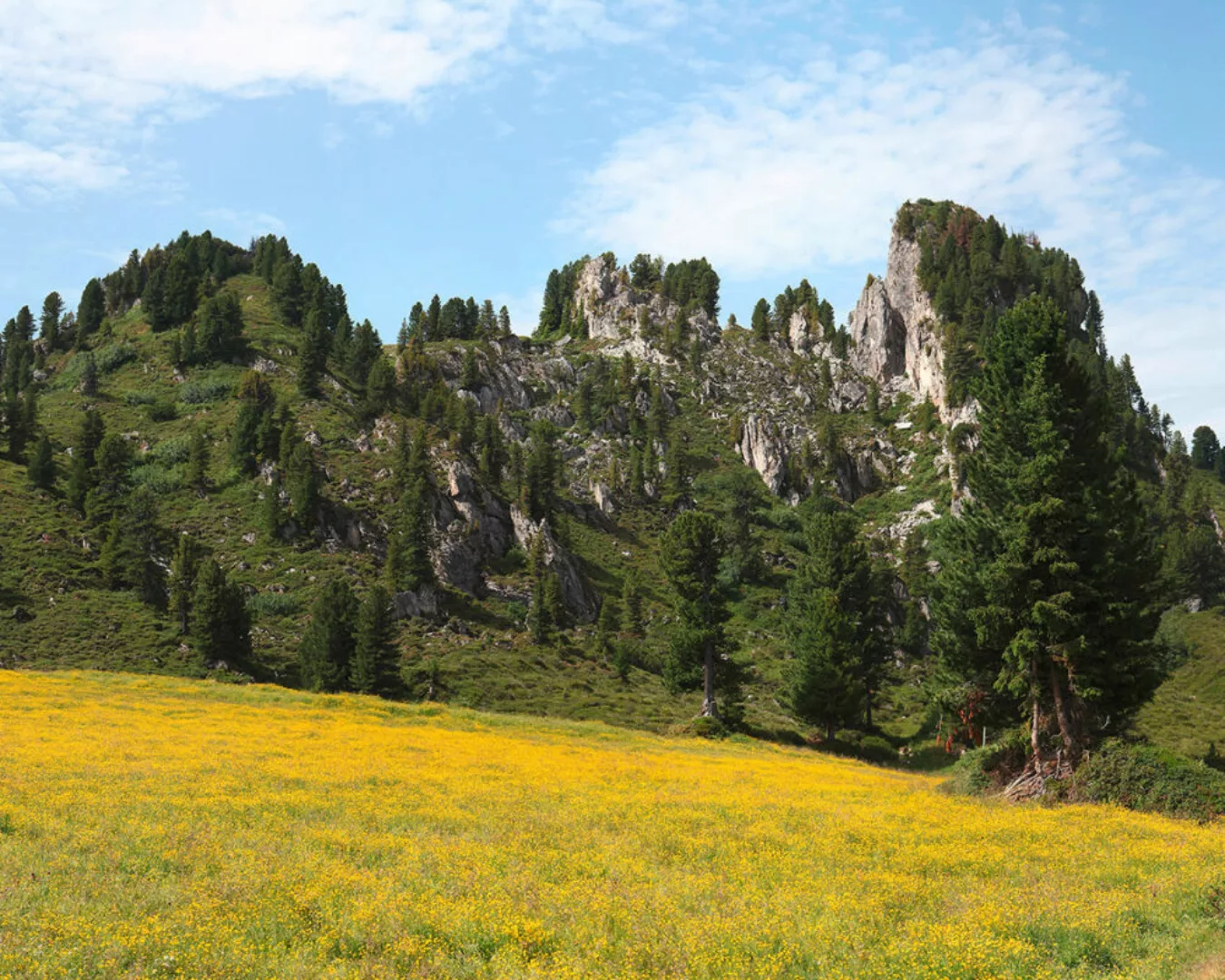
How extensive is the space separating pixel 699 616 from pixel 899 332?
14018 centimetres

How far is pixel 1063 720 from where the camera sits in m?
28.3

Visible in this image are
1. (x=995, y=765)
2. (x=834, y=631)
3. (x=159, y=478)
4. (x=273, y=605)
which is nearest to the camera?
(x=995, y=765)

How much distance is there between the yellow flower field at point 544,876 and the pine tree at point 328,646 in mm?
37046

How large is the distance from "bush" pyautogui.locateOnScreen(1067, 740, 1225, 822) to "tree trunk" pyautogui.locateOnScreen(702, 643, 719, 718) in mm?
31963

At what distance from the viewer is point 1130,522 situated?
3142 cm

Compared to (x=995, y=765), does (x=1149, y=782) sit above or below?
above

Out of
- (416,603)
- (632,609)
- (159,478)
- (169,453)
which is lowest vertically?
(416,603)

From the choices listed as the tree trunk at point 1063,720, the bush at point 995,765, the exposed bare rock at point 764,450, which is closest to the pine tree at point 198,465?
the bush at point 995,765

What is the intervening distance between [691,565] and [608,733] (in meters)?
15.6

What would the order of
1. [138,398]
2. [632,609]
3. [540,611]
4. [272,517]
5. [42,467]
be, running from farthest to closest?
1. [138,398]
2. [632,609]
3. [272,517]
4. [42,467]
5. [540,611]

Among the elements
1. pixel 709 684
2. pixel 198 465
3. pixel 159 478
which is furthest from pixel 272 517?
pixel 709 684

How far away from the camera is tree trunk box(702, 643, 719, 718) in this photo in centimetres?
5641

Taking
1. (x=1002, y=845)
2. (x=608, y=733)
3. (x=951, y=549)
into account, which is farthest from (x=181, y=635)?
(x=1002, y=845)

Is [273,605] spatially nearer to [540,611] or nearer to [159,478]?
[540,611]
